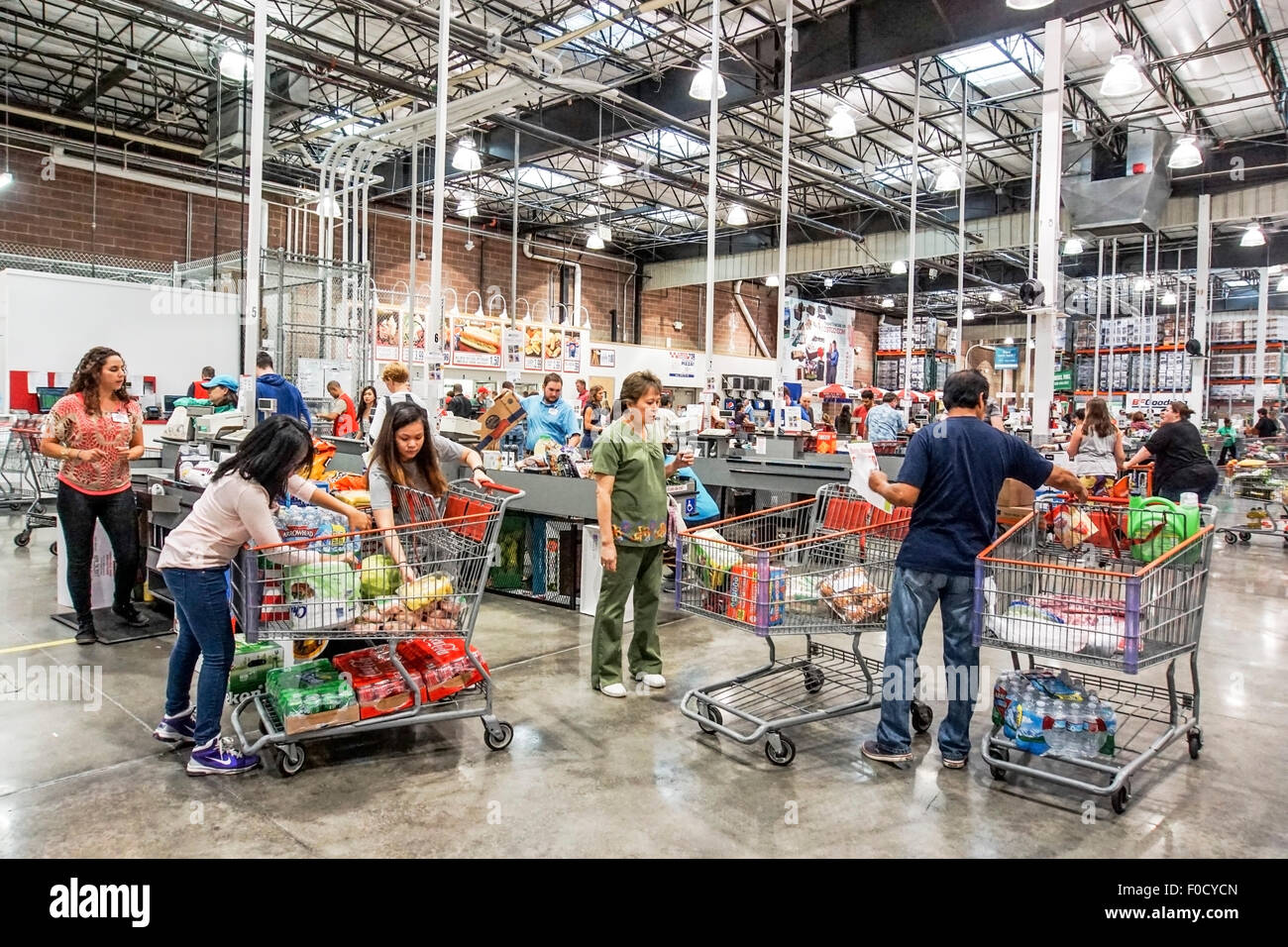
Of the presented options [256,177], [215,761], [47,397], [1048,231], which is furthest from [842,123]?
[47,397]

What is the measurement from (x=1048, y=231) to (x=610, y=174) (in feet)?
22.5

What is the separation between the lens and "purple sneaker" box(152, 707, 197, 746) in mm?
3420

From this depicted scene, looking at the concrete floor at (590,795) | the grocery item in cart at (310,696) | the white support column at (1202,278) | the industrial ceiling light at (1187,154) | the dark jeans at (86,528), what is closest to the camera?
the concrete floor at (590,795)

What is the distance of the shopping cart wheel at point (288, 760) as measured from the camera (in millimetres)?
3201

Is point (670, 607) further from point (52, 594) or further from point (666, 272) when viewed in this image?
point (666, 272)

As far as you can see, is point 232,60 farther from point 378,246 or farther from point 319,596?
point 378,246

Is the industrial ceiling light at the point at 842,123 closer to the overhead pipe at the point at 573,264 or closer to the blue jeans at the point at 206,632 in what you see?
the blue jeans at the point at 206,632

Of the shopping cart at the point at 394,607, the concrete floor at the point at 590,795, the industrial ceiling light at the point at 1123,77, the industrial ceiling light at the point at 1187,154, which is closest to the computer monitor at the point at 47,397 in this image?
the concrete floor at the point at 590,795

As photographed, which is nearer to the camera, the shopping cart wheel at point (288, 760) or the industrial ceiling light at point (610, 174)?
the shopping cart wheel at point (288, 760)

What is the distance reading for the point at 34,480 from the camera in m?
8.85

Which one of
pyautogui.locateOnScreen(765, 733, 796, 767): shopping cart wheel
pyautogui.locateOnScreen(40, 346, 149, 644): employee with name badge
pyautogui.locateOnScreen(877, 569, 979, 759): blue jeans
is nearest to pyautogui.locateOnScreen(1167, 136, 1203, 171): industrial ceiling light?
pyautogui.locateOnScreen(877, 569, 979, 759): blue jeans

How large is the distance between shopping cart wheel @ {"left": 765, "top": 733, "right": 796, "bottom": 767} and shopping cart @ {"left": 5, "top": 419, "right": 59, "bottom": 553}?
19.7 ft

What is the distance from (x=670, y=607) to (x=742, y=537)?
221 centimetres

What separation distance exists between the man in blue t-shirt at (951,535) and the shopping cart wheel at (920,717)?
0.41 meters
